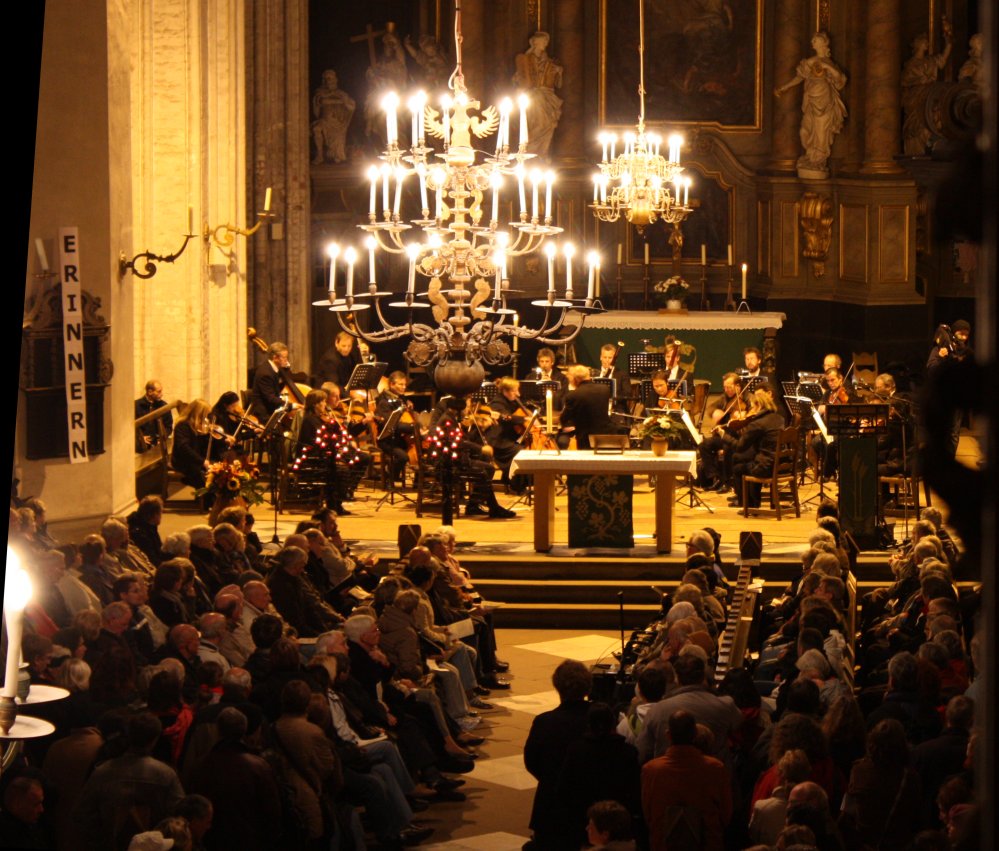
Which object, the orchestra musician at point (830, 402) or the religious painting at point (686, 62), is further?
the religious painting at point (686, 62)

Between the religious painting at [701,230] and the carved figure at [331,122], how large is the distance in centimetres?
432

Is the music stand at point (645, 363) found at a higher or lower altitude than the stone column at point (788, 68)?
lower

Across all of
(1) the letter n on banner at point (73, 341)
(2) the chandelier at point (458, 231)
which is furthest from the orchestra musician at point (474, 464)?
(1) the letter n on banner at point (73, 341)

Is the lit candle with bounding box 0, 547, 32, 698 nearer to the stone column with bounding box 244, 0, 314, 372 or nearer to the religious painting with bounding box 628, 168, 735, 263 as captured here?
the stone column with bounding box 244, 0, 314, 372

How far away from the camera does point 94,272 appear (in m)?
12.1

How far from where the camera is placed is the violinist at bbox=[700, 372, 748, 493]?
16.7m

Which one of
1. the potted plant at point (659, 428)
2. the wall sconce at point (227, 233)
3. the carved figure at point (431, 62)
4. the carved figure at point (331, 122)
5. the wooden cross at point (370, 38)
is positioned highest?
the wooden cross at point (370, 38)

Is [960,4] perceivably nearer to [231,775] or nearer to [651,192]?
[651,192]

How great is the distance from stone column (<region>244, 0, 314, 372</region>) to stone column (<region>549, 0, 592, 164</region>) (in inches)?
157

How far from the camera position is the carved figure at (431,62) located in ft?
79.0

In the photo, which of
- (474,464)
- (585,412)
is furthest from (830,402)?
(474,464)

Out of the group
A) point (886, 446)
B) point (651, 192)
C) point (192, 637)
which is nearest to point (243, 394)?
point (651, 192)

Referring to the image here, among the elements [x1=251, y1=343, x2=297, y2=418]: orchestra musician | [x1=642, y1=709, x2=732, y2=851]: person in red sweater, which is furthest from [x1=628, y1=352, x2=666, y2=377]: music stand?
[x1=642, y1=709, x2=732, y2=851]: person in red sweater

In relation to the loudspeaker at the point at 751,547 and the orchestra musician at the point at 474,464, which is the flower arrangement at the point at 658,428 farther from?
the loudspeaker at the point at 751,547
